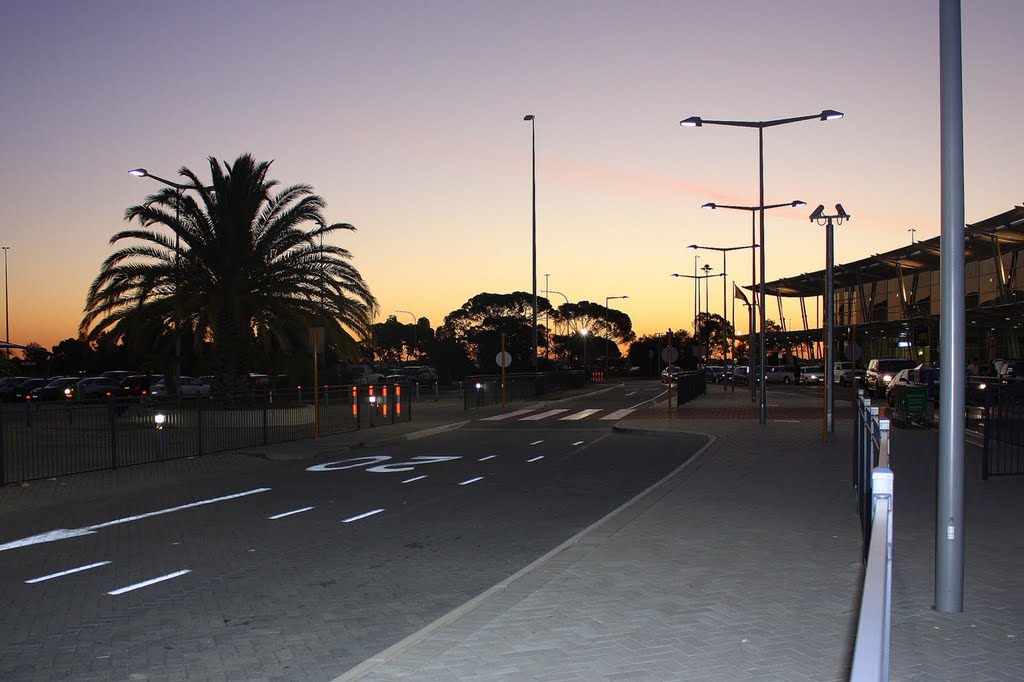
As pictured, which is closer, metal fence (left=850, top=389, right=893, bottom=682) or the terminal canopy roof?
metal fence (left=850, top=389, right=893, bottom=682)

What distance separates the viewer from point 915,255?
64812 millimetres

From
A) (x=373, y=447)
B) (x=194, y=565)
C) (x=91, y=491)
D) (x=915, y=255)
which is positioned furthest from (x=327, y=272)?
(x=915, y=255)

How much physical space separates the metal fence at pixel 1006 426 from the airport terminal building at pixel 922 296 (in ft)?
56.3

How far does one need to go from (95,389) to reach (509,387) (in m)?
20.5

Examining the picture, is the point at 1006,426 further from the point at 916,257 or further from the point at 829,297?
the point at 916,257

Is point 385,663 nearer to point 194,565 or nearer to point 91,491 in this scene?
point 194,565

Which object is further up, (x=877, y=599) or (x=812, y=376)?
(x=877, y=599)

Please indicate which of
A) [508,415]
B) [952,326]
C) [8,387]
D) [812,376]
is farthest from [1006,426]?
[812,376]

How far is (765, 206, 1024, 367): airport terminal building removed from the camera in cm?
4638

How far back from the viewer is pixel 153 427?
1794 cm

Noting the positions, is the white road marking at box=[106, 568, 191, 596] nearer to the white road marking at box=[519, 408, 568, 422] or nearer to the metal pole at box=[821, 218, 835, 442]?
the metal pole at box=[821, 218, 835, 442]

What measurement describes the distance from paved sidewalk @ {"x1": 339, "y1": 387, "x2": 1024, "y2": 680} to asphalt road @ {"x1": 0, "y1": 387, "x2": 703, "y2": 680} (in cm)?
70

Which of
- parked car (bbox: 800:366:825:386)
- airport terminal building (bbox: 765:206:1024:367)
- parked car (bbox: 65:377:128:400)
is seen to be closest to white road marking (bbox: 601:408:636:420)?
airport terminal building (bbox: 765:206:1024:367)

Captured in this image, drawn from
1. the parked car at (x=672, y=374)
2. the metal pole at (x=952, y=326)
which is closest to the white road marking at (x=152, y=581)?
the metal pole at (x=952, y=326)
